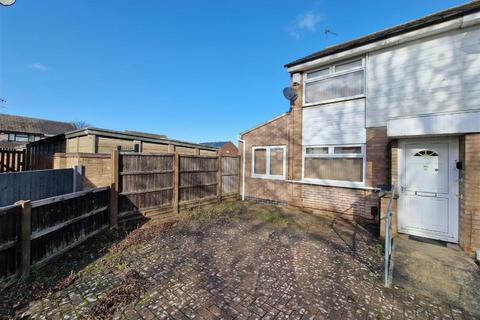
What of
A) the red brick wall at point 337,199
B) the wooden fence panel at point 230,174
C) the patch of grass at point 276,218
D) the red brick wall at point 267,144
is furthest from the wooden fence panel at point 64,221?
the red brick wall at point 337,199

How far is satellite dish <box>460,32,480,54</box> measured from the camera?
5215 mm

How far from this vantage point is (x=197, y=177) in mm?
8461

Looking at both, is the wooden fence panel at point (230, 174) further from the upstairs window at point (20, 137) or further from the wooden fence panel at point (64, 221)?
the upstairs window at point (20, 137)

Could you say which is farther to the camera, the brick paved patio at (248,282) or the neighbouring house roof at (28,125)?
the neighbouring house roof at (28,125)

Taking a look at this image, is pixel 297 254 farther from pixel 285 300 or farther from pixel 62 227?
pixel 62 227

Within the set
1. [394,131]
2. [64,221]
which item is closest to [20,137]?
[64,221]

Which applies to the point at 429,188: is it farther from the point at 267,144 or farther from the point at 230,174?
the point at 230,174

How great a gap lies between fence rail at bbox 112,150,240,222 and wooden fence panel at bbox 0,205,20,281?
2.50 m

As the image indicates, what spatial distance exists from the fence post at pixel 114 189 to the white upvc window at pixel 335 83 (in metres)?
7.03

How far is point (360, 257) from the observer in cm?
445

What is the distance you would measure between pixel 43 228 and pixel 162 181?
11.6 feet

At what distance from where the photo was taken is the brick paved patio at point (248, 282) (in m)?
2.84

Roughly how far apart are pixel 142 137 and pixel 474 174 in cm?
1233

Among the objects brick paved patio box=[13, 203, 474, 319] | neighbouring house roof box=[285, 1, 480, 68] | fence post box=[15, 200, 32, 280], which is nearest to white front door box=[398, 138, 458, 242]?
brick paved patio box=[13, 203, 474, 319]
